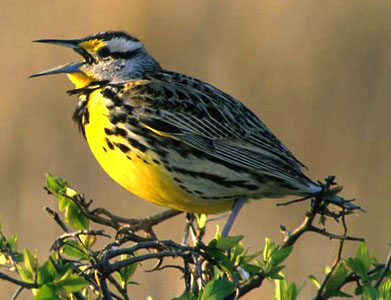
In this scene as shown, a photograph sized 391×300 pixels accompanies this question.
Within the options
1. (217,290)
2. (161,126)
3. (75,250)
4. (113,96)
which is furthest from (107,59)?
(217,290)

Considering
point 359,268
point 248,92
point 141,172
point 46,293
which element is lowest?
point 46,293

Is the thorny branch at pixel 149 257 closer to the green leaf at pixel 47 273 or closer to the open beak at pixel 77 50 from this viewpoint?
the green leaf at pixel 47 273

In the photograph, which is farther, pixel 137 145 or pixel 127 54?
pixel 127 54

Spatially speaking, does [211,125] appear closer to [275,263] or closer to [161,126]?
[161,126]

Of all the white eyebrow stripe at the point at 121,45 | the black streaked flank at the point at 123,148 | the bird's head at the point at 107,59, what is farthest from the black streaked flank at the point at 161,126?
the white eyebrow stripe at the point at 121,45

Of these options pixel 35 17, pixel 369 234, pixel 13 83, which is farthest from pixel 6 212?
pixel 369 234

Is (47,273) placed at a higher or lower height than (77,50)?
lower

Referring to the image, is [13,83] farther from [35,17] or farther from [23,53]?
[35,17]
